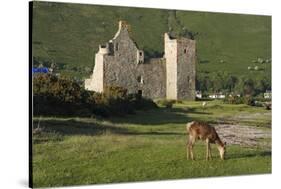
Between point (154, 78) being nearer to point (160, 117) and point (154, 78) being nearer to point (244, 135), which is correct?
point (160, 117)

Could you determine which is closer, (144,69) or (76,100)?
(76,100)

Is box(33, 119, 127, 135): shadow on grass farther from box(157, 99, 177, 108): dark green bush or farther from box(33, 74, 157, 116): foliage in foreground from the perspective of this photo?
box(157, 99, 177, 108): dark green bush

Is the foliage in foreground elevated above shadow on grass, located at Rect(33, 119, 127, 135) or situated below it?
above

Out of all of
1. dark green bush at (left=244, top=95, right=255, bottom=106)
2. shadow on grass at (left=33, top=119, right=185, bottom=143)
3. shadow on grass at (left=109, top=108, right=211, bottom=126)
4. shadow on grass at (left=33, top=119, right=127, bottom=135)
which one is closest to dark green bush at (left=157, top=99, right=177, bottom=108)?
shadow on grass at (left=109, top=108, right=211, bottom=126)

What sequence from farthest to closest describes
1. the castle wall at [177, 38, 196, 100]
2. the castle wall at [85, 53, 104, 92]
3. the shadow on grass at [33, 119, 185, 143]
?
1. the castle wall at [177, 38, 196, 100]
2. the castle wall at [85, 53, 104, 92]
3. the shadow on grass at [33, 119, 185, 143]

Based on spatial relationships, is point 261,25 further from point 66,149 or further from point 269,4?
point 66,149

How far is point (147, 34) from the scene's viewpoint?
37.2 ft

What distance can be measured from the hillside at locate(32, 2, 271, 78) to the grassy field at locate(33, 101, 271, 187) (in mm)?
717

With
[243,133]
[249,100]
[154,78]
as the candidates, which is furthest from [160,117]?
[249,100]

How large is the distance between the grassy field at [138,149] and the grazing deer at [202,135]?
88 millimetres

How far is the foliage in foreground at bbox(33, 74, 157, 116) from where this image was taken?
1046 centimetres

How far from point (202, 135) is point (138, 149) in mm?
1094

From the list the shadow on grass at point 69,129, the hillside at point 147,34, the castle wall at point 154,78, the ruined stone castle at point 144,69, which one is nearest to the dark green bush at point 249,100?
the hillside at point 147,34

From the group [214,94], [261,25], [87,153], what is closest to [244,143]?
[214,94]
